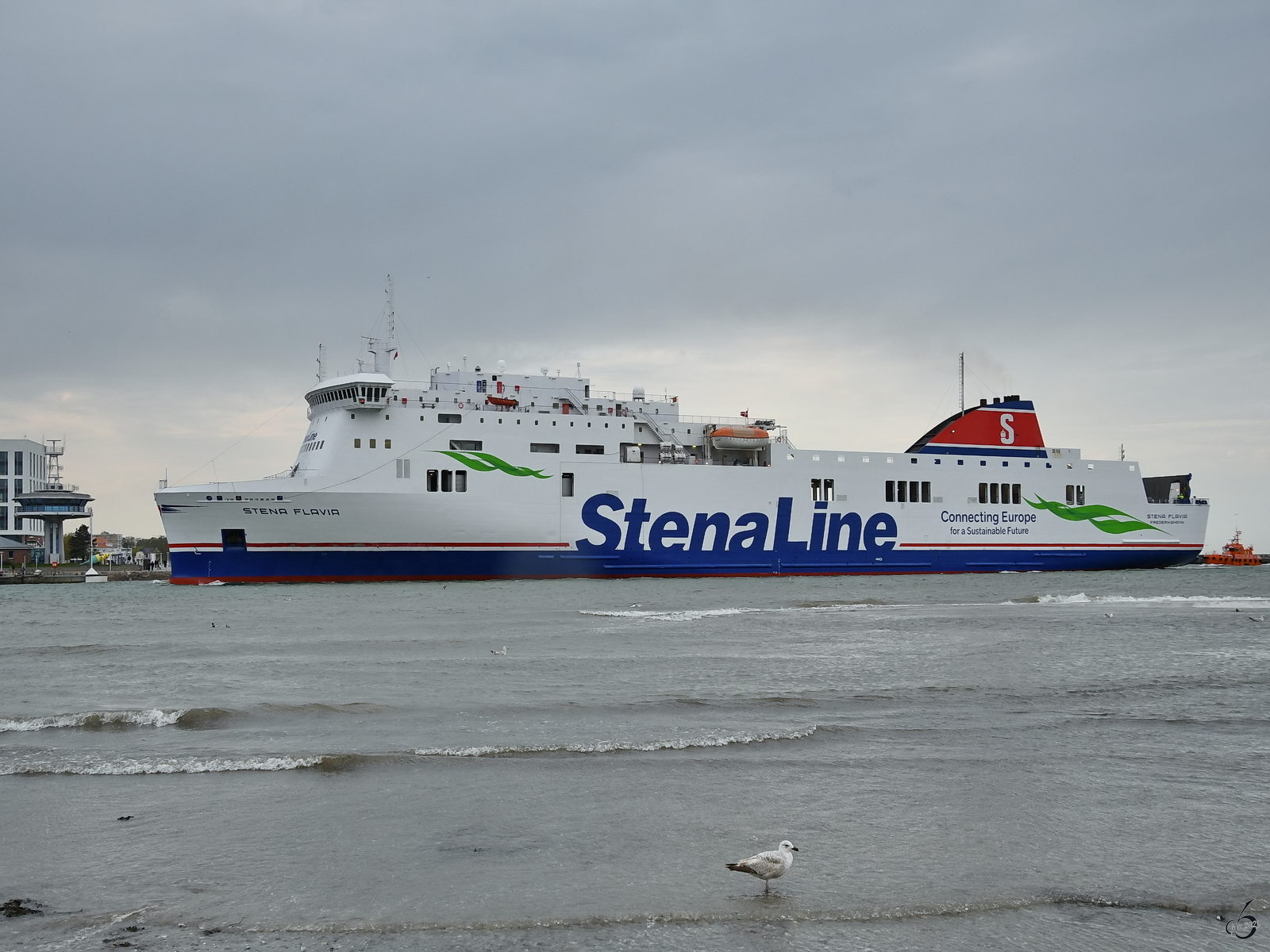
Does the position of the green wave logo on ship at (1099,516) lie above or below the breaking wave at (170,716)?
above

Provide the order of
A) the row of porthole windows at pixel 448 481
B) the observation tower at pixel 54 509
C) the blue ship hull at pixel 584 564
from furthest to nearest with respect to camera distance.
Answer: the observation tower at pixel 54 509 → the row of porthole windows at pixel 448 481 → the blue ship hull at pixel 584 564

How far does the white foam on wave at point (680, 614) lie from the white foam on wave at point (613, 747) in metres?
10.6

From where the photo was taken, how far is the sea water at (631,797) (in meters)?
4.30

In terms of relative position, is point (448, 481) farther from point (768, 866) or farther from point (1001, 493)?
point (768, 866)

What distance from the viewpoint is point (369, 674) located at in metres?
11.5

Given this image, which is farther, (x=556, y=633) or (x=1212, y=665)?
(x=556, y=633)

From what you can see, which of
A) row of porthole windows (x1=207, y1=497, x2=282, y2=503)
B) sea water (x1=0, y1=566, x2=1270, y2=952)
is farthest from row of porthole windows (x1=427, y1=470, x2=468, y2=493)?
sea water (x1=0, y1=566, x2=1270, y2=952)

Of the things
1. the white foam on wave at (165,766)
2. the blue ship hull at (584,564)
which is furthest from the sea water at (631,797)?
the blue ship hull at (584,564)

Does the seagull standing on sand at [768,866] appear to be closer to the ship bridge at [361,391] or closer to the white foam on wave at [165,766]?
the white foam on wave at [165,766]

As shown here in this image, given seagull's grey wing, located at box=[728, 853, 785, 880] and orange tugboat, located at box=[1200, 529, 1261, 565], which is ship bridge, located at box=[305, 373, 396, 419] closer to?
seagull's grey wing, located at box=[728, 853, 785, 880]

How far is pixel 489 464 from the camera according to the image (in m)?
28.5

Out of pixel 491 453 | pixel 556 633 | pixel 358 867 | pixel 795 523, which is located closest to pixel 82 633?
pixel 556 633

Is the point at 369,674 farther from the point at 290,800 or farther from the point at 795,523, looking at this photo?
the point at 795,523

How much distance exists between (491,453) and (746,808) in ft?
77.2
